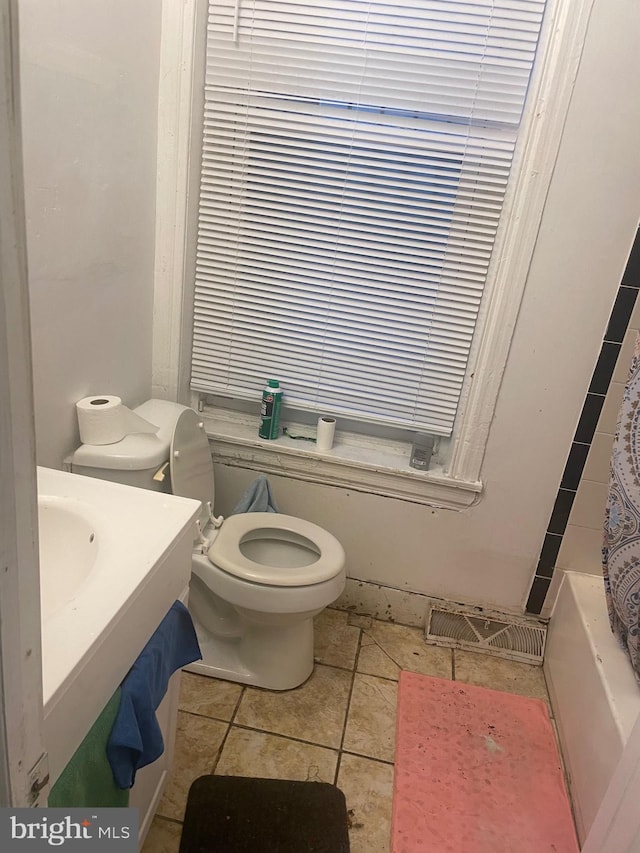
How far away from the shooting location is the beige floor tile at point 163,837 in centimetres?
139

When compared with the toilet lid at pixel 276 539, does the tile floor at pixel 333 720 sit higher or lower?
lower

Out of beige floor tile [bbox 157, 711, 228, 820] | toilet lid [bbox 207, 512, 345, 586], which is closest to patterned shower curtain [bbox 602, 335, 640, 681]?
toilet lid [bbox 207, 512, 345, 586]

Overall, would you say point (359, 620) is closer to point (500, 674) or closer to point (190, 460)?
point (500, 674)

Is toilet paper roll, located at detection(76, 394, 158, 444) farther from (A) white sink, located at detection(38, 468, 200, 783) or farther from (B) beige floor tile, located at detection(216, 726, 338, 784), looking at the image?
(B) beige floor tile, located at detection(216, 726, 338, 784)

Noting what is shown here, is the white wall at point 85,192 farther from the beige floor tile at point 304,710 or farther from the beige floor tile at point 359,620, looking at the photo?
the beige floor tile at point 359,620

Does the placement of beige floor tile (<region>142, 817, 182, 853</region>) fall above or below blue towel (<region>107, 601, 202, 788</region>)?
below

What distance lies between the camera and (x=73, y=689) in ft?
2.49

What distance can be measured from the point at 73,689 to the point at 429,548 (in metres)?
1.57

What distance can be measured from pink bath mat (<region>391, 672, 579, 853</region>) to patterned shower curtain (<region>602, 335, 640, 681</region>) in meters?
0.41

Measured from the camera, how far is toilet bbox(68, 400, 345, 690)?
161 centimetres

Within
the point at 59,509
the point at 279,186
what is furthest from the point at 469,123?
the point at 59,509

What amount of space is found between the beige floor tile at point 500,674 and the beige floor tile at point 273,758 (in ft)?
1.96

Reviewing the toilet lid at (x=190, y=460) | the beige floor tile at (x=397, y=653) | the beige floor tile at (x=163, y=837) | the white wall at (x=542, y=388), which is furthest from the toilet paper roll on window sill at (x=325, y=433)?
the beige floor tile at (x=163, y=837)

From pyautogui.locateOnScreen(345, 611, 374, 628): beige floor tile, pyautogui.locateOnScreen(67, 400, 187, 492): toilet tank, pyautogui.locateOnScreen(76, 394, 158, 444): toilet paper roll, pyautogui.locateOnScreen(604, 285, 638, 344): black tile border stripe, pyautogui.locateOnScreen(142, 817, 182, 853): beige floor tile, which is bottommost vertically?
pyautogui.locateOnScreen(142, 817, 182, 853): beige floor tile
